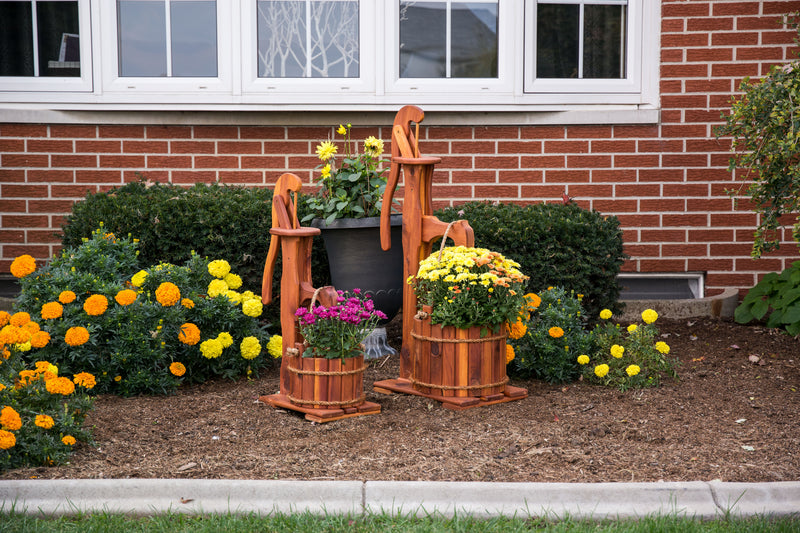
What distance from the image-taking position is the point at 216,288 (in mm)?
4168

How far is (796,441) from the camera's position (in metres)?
3.23

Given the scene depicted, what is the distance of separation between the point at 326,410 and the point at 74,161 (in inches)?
128

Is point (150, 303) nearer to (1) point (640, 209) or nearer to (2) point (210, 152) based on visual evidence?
(2) point (210, 152)

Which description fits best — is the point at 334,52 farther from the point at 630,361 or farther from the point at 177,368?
the point at 630,361

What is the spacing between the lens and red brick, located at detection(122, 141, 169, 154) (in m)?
5.64

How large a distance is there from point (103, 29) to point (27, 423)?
3420 millimetres

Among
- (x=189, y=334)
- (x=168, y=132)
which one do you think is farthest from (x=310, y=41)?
(x=189, y=334)

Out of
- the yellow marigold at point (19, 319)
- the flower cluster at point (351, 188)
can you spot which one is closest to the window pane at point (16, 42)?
the flower cluster at point (351, 188)

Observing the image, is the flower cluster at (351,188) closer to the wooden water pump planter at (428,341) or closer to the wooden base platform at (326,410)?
the wooden water pump planter at (428,341)

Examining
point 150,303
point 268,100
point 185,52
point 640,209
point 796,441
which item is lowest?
point 796,441

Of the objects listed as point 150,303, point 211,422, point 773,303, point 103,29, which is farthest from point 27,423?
point 773,303

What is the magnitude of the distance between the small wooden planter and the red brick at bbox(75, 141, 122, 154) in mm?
2885

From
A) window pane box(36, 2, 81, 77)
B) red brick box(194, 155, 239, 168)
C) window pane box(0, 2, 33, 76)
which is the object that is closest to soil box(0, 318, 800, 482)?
red brick box(194, 155, 239, 168)

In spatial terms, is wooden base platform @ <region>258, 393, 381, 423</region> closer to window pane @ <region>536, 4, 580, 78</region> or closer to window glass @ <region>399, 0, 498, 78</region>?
window glass @ <region>399, 0, 498, 78</region>
